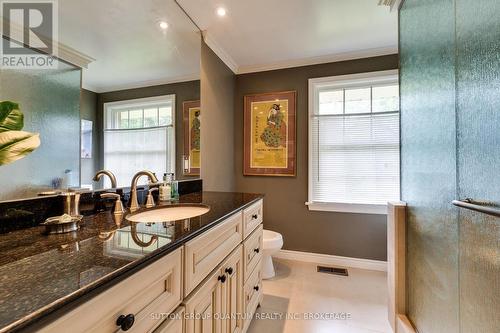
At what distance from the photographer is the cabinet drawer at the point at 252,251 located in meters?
1.42

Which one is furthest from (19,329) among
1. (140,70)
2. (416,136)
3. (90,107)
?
(416,136)

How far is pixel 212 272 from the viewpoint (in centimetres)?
100

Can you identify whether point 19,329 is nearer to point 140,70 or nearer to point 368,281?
point 140,70

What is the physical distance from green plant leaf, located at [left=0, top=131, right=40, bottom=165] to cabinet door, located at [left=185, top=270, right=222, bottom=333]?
73 cm

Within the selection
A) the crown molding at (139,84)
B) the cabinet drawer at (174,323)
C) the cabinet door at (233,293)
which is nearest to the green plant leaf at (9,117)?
the crown molding at (139,84)

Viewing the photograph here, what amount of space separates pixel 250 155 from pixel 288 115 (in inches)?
26.5

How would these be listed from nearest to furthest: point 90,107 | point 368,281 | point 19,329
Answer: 1. point 19,329
2. point 90,107
3. point 368,281

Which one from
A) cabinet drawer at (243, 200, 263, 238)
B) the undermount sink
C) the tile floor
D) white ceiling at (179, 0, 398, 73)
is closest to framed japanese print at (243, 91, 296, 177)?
white ceiling at (179, 0, 398, 73)

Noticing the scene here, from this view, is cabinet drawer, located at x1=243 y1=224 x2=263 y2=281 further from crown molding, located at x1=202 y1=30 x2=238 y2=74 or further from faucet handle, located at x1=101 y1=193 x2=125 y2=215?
crown molding, located at x1=202 y1=30 x2=238 y2=74

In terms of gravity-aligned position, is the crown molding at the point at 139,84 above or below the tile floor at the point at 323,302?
above

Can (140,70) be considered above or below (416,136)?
above

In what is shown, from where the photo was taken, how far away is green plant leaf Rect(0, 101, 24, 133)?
2.27 ft

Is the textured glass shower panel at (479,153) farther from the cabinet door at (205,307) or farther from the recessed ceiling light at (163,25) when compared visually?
the recessed ceiling light at (163,25)

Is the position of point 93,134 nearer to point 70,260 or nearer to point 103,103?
point 103,103
